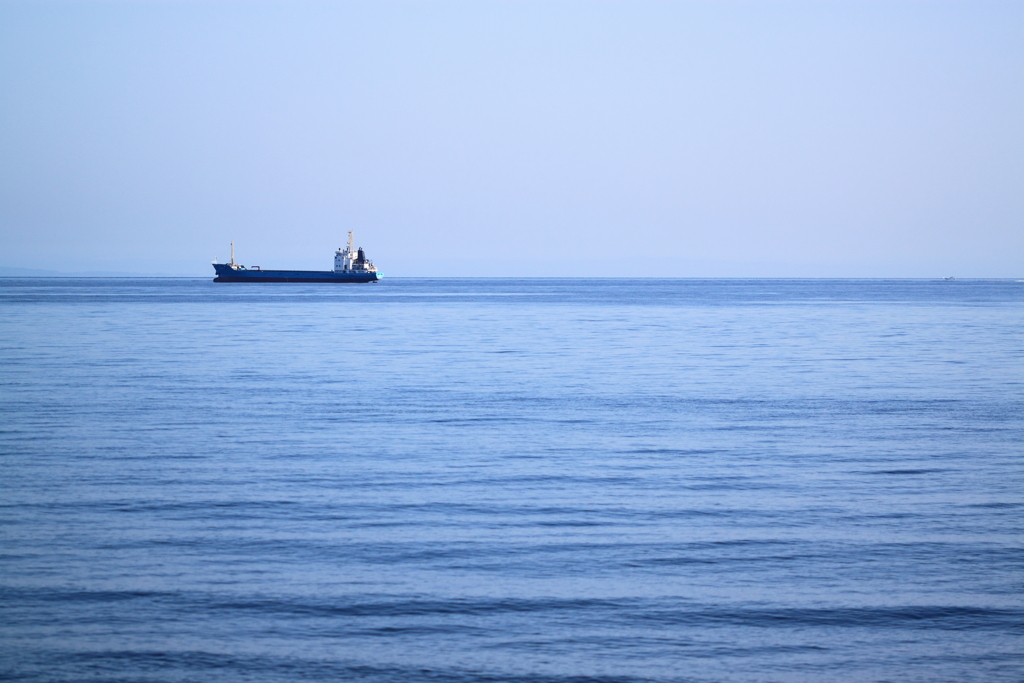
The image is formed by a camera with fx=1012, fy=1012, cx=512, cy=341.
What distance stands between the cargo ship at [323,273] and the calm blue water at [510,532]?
148 m

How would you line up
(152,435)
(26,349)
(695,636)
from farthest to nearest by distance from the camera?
(26,349) < (152,435) < (695,636)

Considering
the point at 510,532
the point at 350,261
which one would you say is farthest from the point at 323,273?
the point at 510,532

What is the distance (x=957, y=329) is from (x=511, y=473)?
4756 centimetres

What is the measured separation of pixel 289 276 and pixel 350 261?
451 inches

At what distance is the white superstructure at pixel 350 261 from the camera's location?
17462cm

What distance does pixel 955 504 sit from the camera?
13.4 meters

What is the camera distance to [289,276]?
177m

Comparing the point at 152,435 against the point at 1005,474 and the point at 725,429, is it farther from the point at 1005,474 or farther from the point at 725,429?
the point at 1005,474

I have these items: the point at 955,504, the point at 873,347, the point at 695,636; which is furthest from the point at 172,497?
the point at 873,347

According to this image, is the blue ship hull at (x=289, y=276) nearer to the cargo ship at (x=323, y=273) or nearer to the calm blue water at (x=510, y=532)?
the cargo ship at (x=323, y=273)

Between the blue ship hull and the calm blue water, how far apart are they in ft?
484

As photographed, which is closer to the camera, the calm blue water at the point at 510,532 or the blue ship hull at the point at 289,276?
the calm blue water at the point at 510,532

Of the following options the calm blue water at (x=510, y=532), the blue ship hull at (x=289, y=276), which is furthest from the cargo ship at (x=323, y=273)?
the calm blue water at (x=510, y=532)

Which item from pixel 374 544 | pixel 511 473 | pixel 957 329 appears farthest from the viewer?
pixel 957 329
